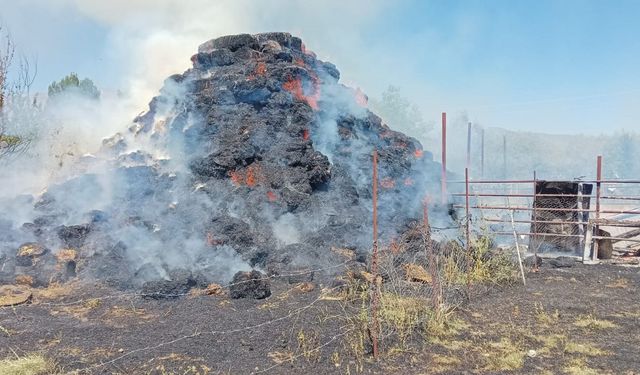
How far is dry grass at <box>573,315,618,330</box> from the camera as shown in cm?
650

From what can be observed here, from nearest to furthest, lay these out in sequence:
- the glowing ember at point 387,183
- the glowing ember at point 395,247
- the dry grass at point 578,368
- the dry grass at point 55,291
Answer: the dry grass at point 578,368 → the dry grass at point 55,291 → the glowing ember at point 395,247 → the glowing ember at point 387,183

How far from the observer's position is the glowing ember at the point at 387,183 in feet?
38.7

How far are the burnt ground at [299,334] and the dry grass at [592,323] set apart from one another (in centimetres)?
1

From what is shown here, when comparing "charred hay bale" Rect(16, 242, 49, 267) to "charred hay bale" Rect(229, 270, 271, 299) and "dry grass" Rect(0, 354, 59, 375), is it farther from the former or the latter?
"dry grass" Rect(0, 354, 59, 375)

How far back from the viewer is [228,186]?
419 inches

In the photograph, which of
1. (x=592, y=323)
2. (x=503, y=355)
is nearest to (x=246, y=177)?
(x=503, y=355)

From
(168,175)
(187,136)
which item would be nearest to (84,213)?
(168,175)

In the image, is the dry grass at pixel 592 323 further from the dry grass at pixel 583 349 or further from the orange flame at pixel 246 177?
the orange flame at pixel 246 177

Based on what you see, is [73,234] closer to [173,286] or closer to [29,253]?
[29,253]

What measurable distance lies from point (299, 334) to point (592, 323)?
13.2ft

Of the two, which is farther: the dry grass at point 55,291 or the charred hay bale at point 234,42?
the charred hay bale at point 234,42

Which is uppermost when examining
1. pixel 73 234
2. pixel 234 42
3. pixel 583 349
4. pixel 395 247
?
pixel 234 42

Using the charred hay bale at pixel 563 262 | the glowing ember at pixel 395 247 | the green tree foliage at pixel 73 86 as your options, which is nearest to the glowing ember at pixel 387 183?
the glowing ember at pixel 395 247

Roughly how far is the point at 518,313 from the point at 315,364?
140 inches
